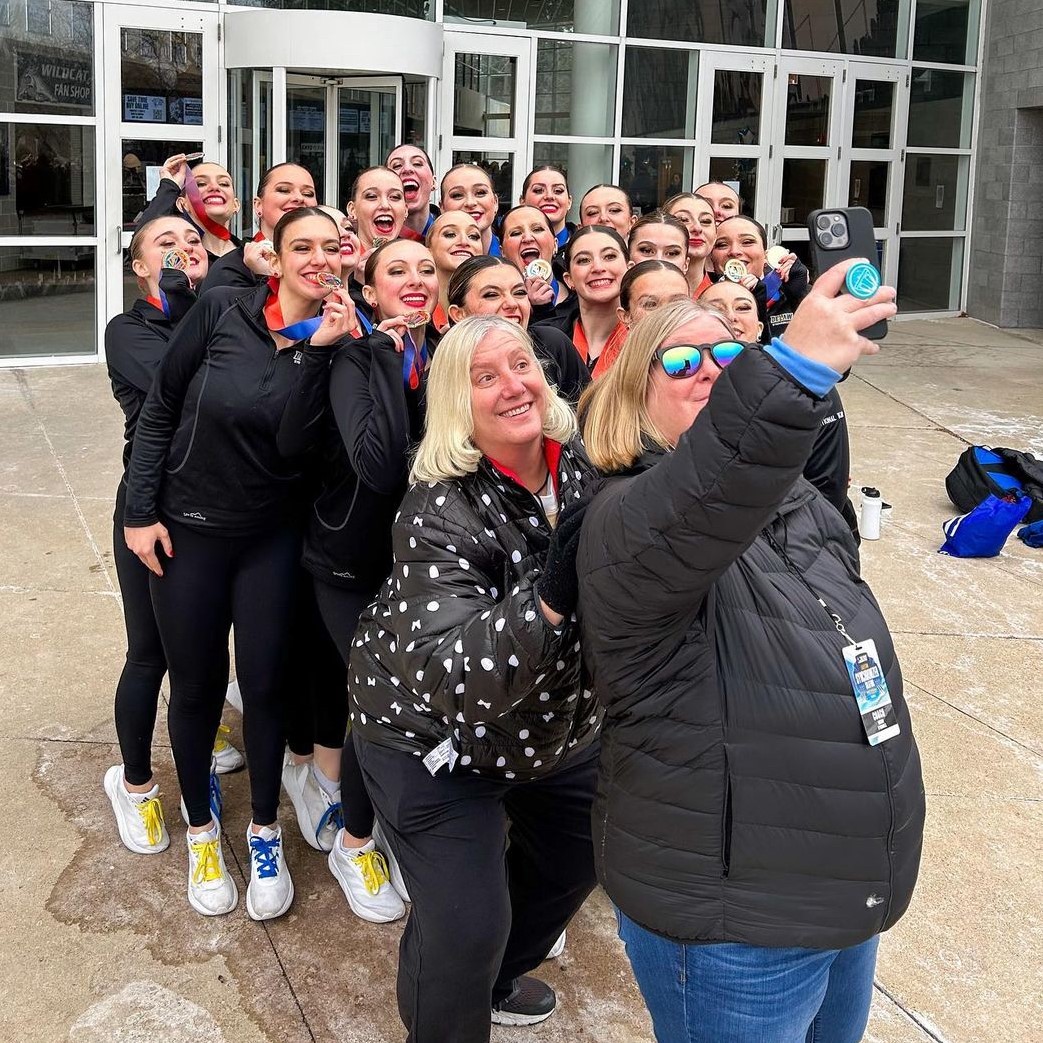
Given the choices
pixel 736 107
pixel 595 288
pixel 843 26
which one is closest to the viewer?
pixel 595 288

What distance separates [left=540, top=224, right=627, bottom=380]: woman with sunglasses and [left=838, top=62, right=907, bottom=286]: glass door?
40.0 ft

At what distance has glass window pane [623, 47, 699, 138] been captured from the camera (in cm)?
1445

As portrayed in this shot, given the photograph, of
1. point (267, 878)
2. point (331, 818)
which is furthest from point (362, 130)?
point (267, 878)

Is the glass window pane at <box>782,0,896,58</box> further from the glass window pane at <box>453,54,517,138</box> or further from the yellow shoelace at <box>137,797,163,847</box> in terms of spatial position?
the yellow shoelace at <box>137,797,163,847</box>

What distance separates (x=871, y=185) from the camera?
16.2 m

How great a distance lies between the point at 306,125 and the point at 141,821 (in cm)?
981

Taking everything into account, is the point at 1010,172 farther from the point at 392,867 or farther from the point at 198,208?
the point at 392,867

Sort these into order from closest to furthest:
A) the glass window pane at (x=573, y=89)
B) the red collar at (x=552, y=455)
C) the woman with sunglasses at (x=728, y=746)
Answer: the woman with sunglasses at (x=728, y=746), the red collar at (x=552, y=455), the glass window pane at (x=573, y=89)

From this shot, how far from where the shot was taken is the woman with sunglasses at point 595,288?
4.28 meters

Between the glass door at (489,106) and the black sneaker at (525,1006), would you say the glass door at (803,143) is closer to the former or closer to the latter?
the glass door at (489,106)

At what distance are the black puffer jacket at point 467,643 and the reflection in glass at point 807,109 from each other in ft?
45.6

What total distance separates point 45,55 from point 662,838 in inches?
469

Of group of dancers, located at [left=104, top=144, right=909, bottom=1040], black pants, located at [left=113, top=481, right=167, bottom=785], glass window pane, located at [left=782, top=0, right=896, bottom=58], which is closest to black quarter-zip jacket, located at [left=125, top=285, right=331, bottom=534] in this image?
group of dancers, located at [left=104, top=144, right=909, bottom=1040]

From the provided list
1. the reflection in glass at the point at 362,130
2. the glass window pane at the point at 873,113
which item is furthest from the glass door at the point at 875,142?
the reflection in glass at the point at 362,130
